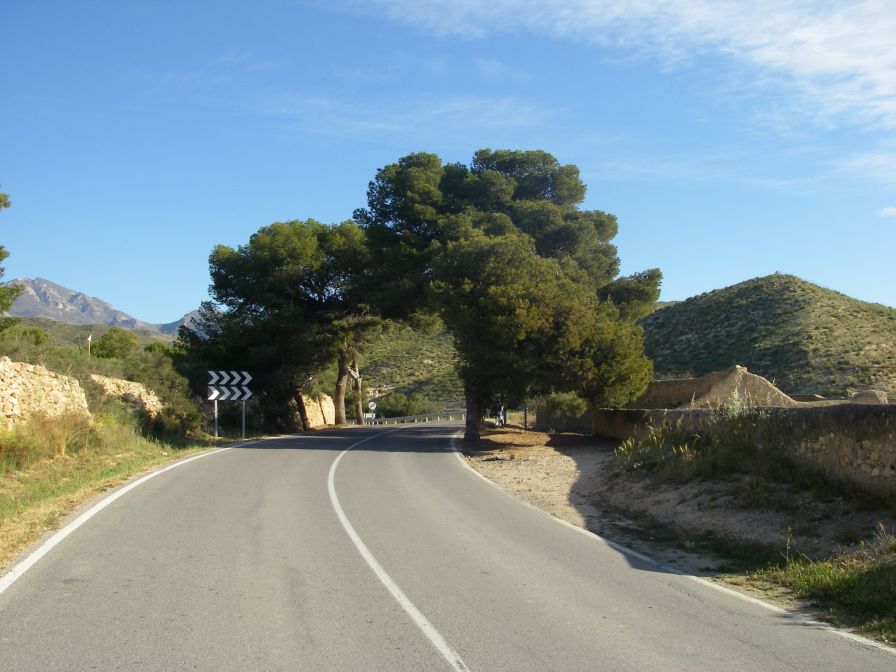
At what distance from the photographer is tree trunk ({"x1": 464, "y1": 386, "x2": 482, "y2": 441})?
101 ft

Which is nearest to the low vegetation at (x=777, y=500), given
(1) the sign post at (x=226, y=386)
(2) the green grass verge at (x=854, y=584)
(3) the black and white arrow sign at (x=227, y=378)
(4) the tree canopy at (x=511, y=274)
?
(2) the green grass verge at (x=854, y=584)

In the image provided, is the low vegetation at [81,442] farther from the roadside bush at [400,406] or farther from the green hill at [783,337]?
the roadside bush at [400,406]

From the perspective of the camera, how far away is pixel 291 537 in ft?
35.7

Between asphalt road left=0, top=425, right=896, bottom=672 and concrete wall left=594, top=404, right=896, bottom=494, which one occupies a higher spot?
concrete wall left=594, top=404, right=896, bottom=494

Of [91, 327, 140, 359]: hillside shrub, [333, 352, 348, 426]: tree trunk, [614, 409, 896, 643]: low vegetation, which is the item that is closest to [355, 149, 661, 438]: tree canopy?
[614, 409, 896, 643]: low vegetation

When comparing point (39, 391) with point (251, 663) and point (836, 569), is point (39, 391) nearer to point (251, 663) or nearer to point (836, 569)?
point (251, 663)

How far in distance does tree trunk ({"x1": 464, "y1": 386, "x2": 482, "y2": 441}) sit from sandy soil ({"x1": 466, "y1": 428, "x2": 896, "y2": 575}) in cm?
993

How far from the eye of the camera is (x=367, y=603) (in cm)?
766

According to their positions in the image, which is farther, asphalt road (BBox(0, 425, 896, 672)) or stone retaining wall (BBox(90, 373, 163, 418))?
stone retaining wall (BBox(90, 373, 163, 418))

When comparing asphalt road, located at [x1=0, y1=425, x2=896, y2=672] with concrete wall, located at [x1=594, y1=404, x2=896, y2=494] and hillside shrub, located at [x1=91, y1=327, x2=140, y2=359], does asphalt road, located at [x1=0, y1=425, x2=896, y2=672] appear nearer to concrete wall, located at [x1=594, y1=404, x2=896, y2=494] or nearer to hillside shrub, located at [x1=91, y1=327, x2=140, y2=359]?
concrete wall, located at [x1=594, y1=404, x2=896, y2=494]

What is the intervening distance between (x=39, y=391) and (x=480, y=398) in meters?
15.4

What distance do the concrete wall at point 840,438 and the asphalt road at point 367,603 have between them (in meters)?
3.60

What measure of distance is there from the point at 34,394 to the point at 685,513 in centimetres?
1657

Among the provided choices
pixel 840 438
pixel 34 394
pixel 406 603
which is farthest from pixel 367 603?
pixel 34 394
